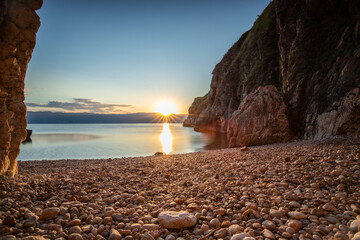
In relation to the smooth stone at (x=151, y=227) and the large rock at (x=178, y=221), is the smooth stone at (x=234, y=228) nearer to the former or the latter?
the large rock at (x=178, y=221)

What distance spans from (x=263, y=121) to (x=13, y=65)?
633 inches

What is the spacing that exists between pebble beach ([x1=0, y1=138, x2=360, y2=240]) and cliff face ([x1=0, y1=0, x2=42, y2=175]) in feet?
4.66

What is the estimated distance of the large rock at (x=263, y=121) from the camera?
50.6ft

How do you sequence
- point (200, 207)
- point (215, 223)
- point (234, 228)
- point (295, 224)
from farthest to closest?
point (200, 207) → point (215, 223) → point (234, 228) → point (295, 224)

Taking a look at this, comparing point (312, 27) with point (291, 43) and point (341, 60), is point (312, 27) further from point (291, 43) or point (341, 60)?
point (341, 60)

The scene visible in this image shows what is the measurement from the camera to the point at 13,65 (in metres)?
5.41

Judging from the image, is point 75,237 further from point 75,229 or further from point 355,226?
point 355,226

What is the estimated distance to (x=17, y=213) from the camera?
3.45 metres

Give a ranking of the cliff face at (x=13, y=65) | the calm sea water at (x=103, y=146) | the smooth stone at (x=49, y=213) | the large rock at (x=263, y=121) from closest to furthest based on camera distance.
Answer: the smooth stone at (x=49, y=213) < the cliff face at (x=13, y=65) < the large rock at (x=263, y=121) < the calm sea water at (x=103, y=146)

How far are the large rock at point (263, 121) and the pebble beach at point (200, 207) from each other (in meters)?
9.88

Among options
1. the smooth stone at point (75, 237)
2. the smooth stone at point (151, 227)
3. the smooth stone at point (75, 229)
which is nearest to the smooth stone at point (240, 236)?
the smooth stone at point (151, 227)

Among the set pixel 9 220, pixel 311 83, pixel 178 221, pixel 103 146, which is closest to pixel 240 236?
pixel 178 221

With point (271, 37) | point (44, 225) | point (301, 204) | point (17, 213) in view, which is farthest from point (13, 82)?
point (271, 37)

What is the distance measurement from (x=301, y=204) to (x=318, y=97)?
13.2 m
